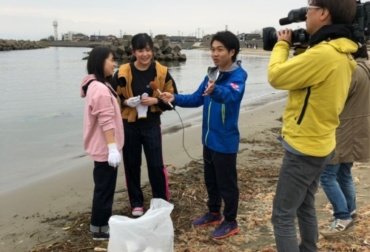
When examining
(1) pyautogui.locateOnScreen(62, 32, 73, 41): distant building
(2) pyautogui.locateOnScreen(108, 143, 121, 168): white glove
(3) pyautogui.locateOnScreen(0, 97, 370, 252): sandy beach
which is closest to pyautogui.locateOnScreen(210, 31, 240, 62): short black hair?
(2) pyautogui.locateOnScreen(108, 143, 121, 168): white glove

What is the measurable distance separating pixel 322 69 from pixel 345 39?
240 millimetres

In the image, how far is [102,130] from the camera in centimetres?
395

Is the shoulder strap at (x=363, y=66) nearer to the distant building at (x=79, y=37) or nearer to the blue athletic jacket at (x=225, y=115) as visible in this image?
the blue athletic jacket at (x=225, y=115)

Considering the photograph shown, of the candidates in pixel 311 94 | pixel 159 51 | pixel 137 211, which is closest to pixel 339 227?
pixel 311 94

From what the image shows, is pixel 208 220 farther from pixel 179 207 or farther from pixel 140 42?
pixel 140 42

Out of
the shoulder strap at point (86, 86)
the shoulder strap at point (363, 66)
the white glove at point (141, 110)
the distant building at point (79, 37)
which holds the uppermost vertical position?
the distant building at point (79, 37)

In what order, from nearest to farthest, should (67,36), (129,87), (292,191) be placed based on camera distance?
(292,191) < (129,87) < (67,36)

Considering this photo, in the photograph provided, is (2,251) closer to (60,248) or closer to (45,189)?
(60,248)

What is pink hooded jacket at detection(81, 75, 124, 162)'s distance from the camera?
12.6ft

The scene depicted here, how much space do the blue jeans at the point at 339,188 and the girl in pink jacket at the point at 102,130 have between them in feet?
6.08

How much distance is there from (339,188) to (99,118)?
2.22 metres

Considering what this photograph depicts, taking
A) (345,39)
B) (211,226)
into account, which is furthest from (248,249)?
(345,39)

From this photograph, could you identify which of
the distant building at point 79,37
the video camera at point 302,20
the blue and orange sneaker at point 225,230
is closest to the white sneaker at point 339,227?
the blue and orange sneaker at point 225,230

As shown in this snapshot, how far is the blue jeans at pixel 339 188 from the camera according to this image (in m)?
4.02
